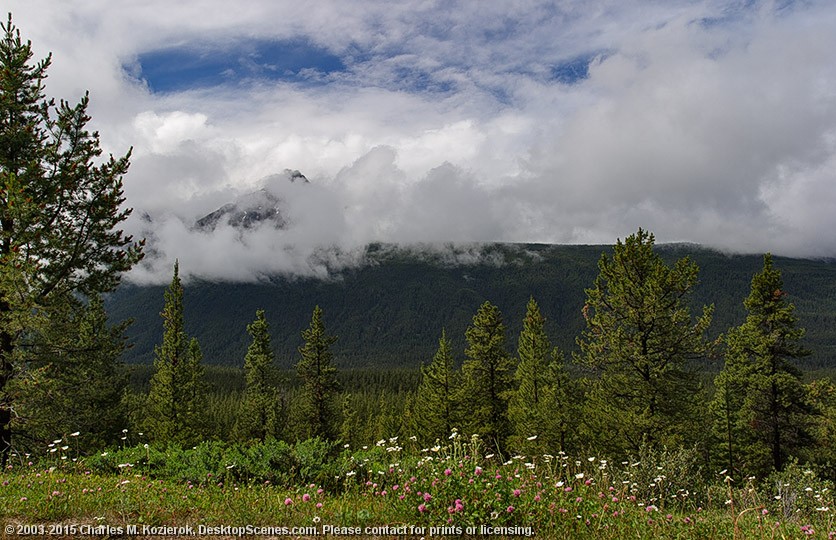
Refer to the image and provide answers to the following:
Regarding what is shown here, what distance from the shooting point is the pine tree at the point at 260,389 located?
118 ft

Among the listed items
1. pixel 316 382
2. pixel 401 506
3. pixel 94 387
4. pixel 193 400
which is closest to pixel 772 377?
pixel 401 506

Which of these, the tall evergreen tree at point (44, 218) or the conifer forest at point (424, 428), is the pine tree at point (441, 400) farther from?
the tall evergreen tree at point (44, 218)

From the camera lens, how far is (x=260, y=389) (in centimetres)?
3694

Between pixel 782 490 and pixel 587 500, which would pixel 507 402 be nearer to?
pixel 782 490

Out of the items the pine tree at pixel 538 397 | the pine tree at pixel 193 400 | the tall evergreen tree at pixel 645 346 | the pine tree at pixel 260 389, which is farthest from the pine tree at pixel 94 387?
the pine tree at pixel 538 397

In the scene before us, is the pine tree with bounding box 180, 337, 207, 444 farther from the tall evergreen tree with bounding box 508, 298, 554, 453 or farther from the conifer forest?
the tall evergreen tree with bounding box 508, 298, 554, 453

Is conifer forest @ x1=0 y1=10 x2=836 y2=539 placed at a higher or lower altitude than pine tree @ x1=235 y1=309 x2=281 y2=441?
higher

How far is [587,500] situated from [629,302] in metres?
14.2

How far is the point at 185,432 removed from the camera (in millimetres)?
30953

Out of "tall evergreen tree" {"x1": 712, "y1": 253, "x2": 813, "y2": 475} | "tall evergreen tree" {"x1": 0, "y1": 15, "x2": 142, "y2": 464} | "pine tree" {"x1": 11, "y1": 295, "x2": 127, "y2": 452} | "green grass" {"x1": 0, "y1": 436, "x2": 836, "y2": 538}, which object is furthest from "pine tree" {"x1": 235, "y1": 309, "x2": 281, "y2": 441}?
"green grass" {"x1": 0, "y1": 436, "x2": 836, "y2": 538}

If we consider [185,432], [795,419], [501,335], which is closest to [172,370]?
[185,432]

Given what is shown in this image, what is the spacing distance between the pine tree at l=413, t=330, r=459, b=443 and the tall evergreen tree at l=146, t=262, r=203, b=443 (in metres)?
14.7

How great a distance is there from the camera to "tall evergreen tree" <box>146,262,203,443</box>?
31.3 m

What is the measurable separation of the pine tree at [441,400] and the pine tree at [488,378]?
887 mm
